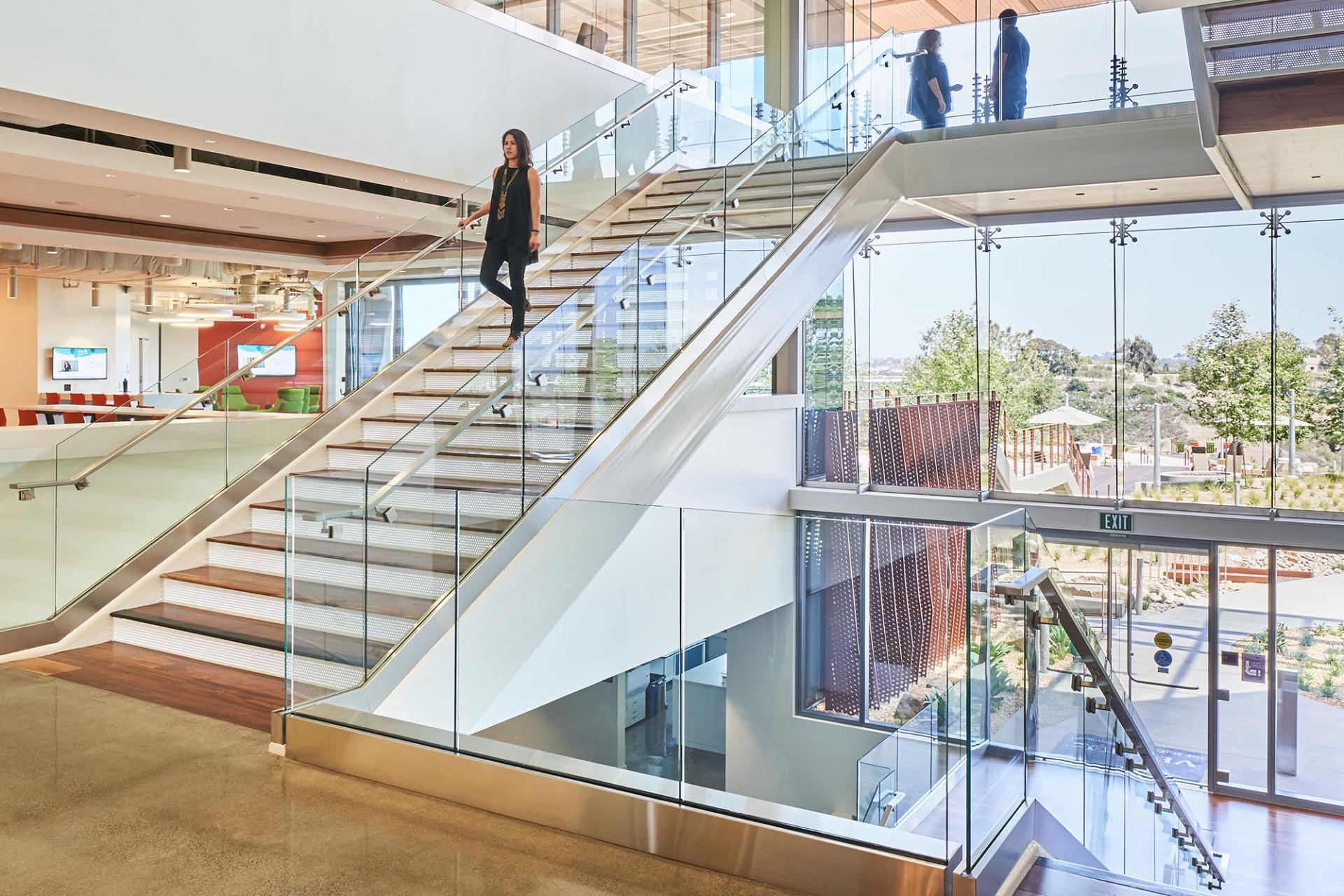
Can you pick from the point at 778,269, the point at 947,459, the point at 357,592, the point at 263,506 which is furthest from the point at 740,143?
the point at 357,592

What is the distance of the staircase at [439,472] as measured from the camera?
460cm

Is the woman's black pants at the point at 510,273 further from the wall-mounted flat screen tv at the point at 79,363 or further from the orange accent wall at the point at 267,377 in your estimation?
the wall-mounted flat screen tv at the point at 79,363

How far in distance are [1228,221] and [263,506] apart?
987 centimetres

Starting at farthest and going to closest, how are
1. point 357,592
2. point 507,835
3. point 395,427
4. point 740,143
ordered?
point 740,143 → point 395,427 → point 357,592 → point 507,835

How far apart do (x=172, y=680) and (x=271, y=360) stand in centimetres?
269

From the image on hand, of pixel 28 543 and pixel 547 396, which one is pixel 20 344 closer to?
pixel 28 543

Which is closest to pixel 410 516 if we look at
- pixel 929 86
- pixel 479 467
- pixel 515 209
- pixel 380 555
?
pixel 380 555

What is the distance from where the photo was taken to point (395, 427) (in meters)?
7.52

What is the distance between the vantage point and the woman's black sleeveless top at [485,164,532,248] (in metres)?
6.91

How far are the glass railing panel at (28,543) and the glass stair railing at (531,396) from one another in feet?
5.57

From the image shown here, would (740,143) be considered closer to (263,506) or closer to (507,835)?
(263,506)

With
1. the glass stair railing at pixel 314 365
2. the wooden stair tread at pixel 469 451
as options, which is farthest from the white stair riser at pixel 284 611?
the wooden stair tread at pixel 469 451

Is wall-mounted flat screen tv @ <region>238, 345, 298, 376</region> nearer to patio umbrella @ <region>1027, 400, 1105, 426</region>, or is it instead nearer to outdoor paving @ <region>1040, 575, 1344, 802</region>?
patio umbrella @ <region>1027, 400, 1105, 426</region>

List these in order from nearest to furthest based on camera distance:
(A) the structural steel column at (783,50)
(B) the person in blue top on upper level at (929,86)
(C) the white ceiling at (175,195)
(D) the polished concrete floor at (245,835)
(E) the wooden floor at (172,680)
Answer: (D) the polished concrete floor at (245,835) → (E) the wooden floor at (172,680) → (C) the white ceiling at (175,195) → (B) the person in blue top on upper level at (929,86) → (A) the structural steel column at (783,50)
